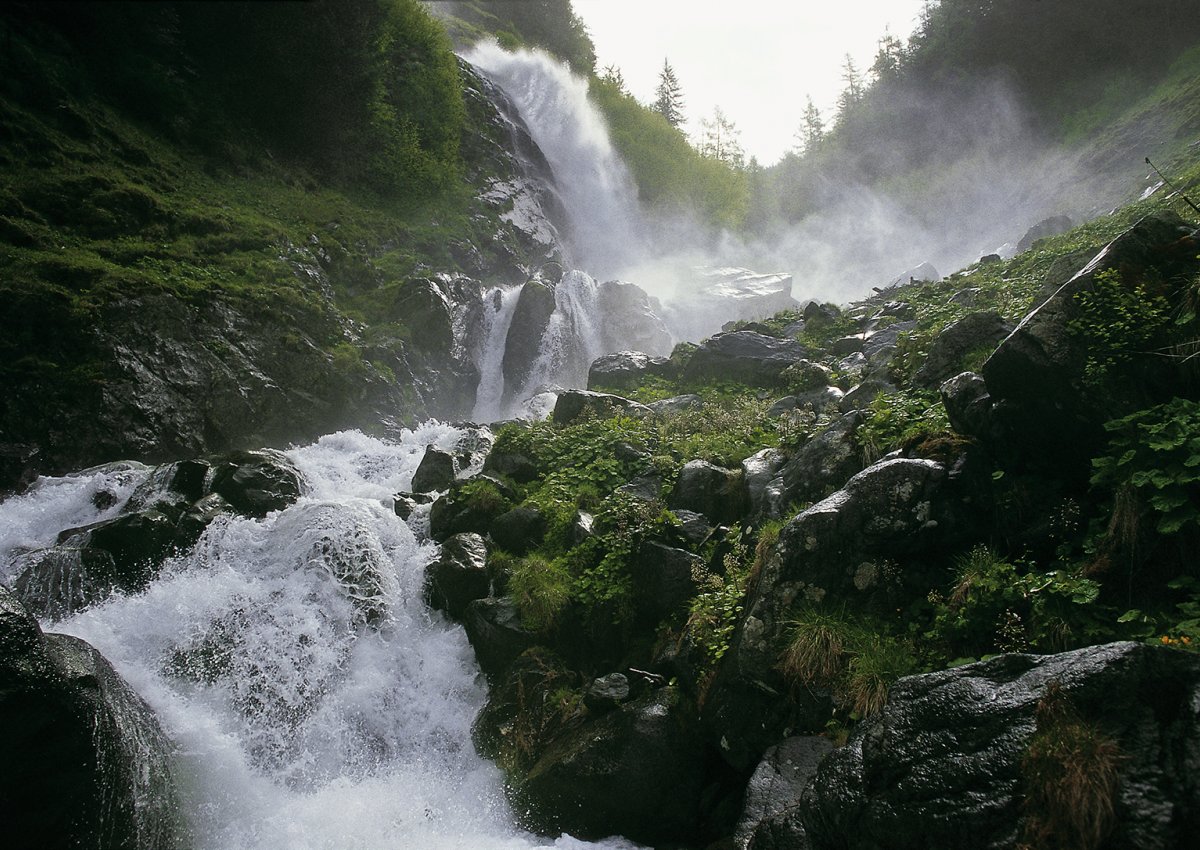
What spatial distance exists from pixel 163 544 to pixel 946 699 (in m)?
10.5

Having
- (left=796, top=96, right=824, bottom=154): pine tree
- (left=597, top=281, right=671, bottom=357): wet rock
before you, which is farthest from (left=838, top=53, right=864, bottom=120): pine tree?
(left=597, top=281, right=671, bottom=357): wet rock

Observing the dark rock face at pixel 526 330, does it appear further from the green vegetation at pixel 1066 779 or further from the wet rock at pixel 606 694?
the green vegetation at pixel 1066 779

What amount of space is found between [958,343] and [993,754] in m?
6.66

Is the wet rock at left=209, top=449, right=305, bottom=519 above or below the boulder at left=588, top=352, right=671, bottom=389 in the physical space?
below

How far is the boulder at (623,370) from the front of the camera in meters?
17.3

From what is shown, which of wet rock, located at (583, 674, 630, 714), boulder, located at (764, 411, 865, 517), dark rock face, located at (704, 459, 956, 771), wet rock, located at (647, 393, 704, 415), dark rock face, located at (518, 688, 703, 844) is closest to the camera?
dark rock face, located at (704, 459, 956, 771)

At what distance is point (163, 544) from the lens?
967 cm

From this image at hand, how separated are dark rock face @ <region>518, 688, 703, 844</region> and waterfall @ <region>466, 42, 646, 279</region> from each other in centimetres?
3345

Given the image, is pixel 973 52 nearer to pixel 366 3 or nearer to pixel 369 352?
pixel 366 3

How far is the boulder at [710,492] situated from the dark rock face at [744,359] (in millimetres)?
6285

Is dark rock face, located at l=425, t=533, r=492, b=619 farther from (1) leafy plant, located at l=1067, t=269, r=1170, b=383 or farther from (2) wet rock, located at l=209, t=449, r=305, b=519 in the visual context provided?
(1) leafy plant, located at l=1067, t=269, r=1170, b=383

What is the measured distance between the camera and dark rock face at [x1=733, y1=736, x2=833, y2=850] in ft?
15.6

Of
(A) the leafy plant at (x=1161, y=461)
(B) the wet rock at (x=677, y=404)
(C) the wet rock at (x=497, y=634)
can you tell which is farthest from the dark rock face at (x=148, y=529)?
(A) the leafy plant at (x=1161, y=461)

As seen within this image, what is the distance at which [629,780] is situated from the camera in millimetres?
6320
